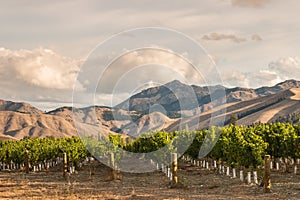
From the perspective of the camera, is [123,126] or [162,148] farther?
[162,148]

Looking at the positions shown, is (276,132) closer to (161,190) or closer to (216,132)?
(216,132)

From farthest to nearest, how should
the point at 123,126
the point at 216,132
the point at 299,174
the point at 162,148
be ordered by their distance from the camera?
the point at 216,132
the point at 162,148
the point at 299,174
the point at 123,126

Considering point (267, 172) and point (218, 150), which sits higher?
point (218, 150)

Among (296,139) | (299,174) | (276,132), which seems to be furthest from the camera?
(276,132)

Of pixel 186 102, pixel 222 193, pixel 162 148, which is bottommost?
pixel 222 193

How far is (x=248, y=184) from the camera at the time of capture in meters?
39.7

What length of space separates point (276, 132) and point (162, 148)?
1627 centimetres

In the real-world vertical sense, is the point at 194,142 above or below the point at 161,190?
above

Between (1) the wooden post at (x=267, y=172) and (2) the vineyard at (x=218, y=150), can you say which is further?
(2) the vineyard at (x=218, y=150)

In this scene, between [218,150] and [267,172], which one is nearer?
[267,172]

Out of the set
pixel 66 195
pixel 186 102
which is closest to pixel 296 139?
pixel 186 102

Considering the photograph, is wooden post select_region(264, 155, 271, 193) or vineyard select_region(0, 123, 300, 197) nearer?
wooden post select_region(264, 155, 271, 193)

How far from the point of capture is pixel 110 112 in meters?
38.5

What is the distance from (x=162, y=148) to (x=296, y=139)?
63.1ft
